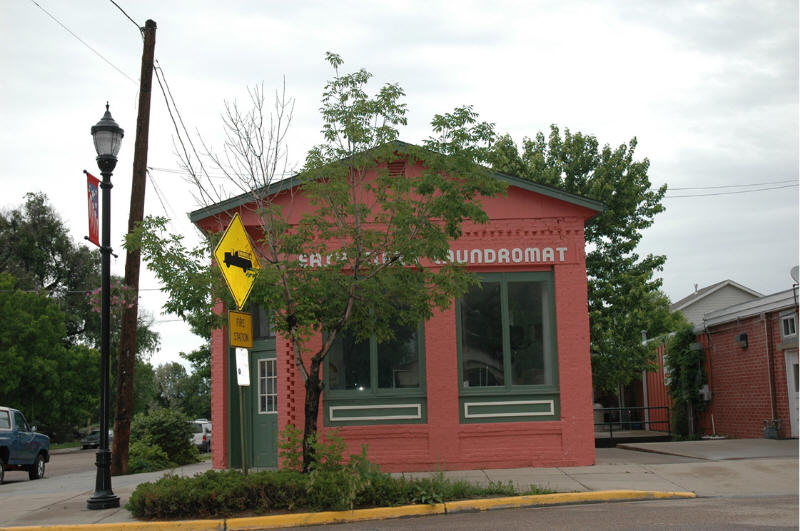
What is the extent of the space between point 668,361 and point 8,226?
4002 cm

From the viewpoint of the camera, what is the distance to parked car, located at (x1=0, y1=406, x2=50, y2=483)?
1930cm

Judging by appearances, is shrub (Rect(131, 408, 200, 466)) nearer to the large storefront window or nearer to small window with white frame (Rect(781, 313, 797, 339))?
the large storefront window

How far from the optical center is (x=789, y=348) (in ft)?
60.5

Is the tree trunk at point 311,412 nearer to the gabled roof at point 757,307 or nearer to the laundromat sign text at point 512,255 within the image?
the laundromat sign text at point 512,255

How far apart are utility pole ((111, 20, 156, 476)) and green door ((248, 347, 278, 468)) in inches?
104

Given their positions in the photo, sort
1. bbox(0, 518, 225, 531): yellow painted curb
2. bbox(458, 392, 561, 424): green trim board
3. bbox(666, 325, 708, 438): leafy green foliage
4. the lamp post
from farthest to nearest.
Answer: bbox(666, 325, 708, 438): leafy green foliage
bbox(458, 392, 561, 424): green trim board
the lamp post
bbox(0, 518, 225, 531): yellow painted curb

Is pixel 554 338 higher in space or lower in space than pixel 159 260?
lower

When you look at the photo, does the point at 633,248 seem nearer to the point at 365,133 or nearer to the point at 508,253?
the point at 508,253

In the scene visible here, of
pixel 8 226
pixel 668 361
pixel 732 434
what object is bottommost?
pixel 732 434

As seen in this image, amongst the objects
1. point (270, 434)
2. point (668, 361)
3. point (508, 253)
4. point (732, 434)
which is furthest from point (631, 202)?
point (270, 434)

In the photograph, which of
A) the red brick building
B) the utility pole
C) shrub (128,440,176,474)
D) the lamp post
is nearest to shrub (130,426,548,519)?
the lamp post

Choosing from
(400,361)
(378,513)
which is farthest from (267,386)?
(378,513)

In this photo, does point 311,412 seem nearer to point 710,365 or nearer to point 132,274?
point 132,274

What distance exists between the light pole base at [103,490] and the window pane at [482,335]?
246 inches
